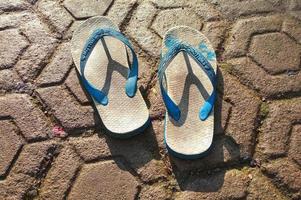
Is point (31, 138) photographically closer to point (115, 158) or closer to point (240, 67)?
point (115, 158)

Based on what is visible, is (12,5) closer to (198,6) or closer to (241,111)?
(198,6)

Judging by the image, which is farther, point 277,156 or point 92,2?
point 92,2

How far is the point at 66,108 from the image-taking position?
8.16 ft

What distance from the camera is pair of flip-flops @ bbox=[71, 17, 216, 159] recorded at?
2.30 m

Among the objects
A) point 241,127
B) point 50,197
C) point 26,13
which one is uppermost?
point 26,13

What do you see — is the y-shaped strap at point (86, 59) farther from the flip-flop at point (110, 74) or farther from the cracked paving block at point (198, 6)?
the cracked paving block at point (198, 6)

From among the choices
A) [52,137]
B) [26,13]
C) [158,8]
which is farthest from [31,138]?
[158,8]

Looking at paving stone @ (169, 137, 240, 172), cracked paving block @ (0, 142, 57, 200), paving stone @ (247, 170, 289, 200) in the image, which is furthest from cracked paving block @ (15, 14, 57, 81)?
paving stone @ (247, 170, 289, 200)

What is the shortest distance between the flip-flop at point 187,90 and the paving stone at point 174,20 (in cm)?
18

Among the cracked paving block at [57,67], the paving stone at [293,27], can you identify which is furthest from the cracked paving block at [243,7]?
the cracked paving block at [57,67]

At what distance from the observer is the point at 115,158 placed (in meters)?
2.28

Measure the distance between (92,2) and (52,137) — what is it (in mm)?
1091

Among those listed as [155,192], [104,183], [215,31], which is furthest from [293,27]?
[104,183]

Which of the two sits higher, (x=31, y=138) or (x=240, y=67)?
(x=240, y=67)
